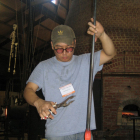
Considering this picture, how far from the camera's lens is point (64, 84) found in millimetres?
1525

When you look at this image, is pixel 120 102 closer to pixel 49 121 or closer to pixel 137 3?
pixel 137 3

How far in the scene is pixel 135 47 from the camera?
566cm

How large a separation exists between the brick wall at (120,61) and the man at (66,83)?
3.95m

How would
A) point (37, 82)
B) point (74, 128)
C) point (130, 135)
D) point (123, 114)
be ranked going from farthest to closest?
point (123, 114) → point (130, 135) → point (37, 82) → point (74, 128)

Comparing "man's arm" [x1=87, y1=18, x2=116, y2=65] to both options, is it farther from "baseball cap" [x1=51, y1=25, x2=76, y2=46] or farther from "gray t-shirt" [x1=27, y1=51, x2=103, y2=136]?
"baseball cap" [x1=51, y1=25, x2=76, y2=46]

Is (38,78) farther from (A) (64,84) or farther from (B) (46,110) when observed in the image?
(B) (46,110)

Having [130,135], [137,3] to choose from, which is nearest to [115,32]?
[137,3]

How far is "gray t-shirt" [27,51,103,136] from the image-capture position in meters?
1.45

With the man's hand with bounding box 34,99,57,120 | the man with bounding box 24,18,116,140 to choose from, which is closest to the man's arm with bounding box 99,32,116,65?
the man with bounding box 24,18,116,140

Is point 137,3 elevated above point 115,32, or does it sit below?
above

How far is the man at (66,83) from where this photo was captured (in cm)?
144

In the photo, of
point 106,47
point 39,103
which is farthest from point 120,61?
point 39,103

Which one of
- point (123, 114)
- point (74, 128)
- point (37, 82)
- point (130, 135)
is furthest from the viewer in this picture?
point (123, 114)

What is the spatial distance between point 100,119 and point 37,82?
4.45 m
